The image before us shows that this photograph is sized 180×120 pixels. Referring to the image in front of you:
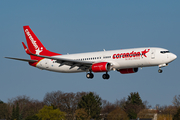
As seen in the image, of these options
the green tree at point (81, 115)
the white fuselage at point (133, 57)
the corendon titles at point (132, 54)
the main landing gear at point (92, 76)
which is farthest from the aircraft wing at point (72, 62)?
the green tree at point (81, 115)

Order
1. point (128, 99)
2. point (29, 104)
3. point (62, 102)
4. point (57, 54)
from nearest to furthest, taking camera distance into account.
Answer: point (57, 54) < point (62, 102) < point (29, 104) < point (128, 99)

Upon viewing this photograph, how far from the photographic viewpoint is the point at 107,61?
60.0 m

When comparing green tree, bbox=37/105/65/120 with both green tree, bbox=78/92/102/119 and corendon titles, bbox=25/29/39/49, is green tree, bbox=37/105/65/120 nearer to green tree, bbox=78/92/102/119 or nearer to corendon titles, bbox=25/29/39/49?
green tree, bbox=78/92/102/119

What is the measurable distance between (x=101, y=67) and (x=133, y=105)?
359ft

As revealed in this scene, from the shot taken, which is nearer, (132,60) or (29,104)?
(132,60)

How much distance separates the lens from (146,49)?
5778 cm

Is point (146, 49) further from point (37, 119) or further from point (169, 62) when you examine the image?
point (37, 119)

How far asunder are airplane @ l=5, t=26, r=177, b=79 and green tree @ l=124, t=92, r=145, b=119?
90959mm

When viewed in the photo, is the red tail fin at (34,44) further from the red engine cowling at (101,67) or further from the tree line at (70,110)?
the tree line at (70,110)

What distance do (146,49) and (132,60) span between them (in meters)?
2.96

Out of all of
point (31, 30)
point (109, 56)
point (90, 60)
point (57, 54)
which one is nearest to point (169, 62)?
point (109, 56)

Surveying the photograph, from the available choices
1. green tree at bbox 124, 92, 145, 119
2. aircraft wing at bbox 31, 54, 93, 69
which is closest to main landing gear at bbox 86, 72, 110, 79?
aircraft wing at bbox 31, 54, 93, 69

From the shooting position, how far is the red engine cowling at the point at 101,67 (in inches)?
2298

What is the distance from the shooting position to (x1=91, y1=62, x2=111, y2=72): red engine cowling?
58.4 metres
